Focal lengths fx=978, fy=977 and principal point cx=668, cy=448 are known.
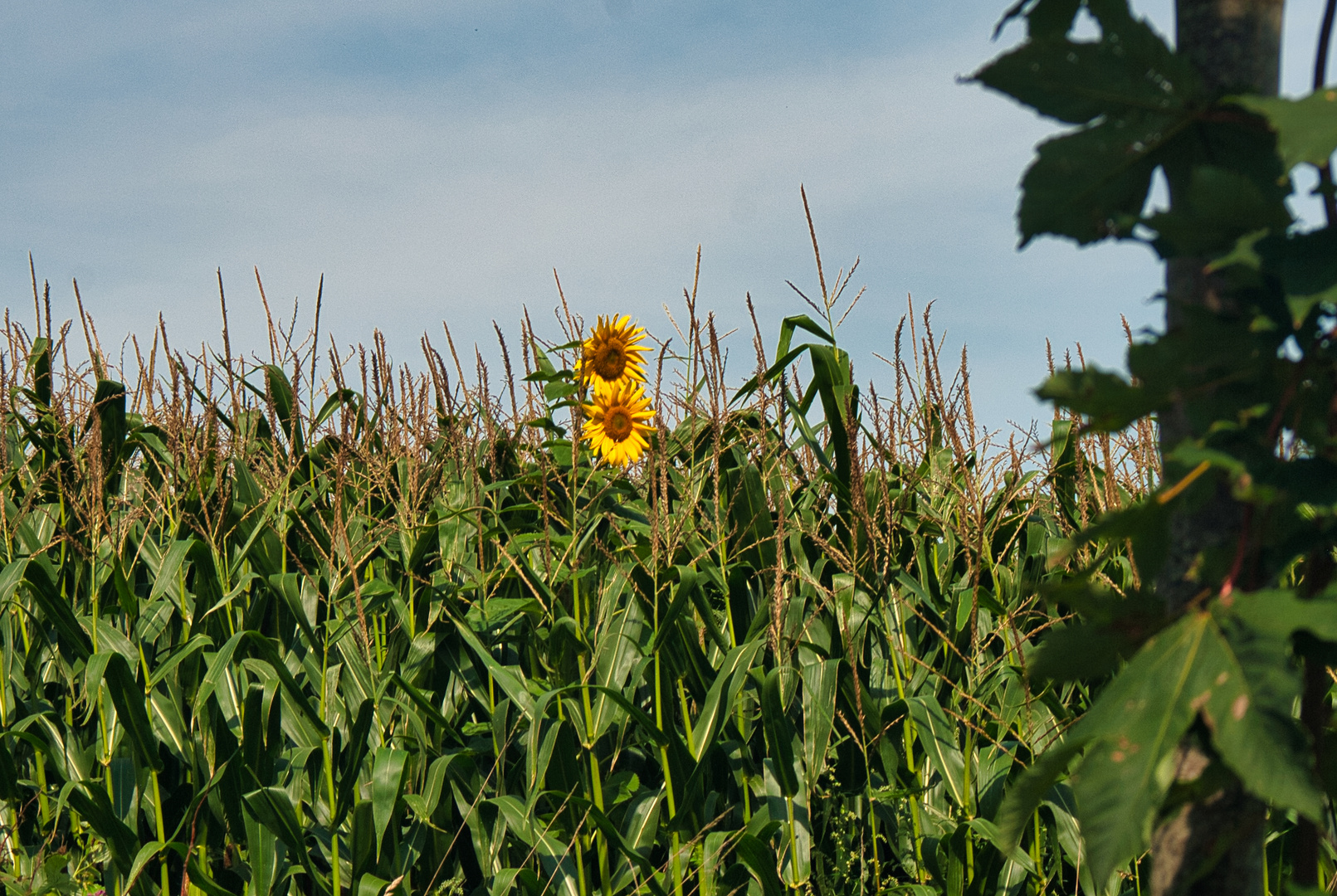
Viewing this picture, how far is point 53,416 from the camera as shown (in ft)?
13.6

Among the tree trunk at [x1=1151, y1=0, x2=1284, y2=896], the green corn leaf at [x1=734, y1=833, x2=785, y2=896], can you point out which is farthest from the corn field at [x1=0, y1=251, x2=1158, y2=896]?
the tree trunk at [x1=1151, y1=0, x2=1284, y2=896]

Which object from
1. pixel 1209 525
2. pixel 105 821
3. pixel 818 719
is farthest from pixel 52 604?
pixel 1209 525

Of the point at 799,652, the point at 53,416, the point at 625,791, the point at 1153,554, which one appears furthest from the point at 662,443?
the point at 53,416

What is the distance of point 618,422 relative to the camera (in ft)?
11.3

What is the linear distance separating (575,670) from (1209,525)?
7.81 ft

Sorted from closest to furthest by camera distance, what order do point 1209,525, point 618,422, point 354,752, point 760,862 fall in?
point 1209,525, point 760,862, point 354,752, point 618,422

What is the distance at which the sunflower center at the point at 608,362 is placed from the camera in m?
3.58

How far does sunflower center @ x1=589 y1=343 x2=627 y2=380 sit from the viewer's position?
3576 mm

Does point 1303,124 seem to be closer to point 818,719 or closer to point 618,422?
point 818,719

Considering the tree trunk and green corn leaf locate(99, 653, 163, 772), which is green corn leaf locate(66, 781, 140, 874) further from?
the tree trunk

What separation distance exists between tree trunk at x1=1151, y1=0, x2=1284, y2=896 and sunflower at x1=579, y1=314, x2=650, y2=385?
2.77 meters

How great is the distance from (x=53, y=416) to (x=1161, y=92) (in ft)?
14.8

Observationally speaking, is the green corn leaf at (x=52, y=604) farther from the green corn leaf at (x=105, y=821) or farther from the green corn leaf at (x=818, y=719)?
the green corn leaf at (x=818, y=719)

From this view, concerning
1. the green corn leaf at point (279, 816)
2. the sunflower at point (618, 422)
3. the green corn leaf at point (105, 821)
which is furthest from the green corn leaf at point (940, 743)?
the green corn leaf at point (105, 821)
